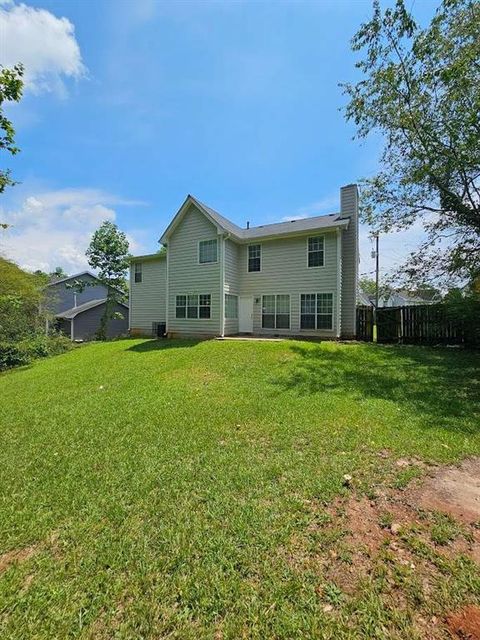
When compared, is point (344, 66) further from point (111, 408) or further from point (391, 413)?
point (111, 408)

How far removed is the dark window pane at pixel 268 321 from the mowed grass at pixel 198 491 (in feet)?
25.5

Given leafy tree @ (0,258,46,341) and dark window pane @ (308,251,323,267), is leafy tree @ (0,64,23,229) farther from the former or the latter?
dark window pane @ (308,251,323,267)

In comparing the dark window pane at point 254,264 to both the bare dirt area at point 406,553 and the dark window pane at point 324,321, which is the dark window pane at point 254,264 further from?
the bare dirt area at point 406,553

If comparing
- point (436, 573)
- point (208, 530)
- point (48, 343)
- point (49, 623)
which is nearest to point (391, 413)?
point (436, 573)

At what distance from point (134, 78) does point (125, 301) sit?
2052 centimetres

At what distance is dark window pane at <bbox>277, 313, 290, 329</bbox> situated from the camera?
51.3 ft

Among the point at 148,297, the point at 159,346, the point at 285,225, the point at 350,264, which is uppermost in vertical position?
the point at 285,225

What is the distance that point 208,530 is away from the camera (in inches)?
109

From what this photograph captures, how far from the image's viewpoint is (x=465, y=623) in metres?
1.87

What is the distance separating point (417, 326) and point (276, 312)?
21.1 feet

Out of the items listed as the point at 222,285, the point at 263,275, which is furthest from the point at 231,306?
the point at 263,275

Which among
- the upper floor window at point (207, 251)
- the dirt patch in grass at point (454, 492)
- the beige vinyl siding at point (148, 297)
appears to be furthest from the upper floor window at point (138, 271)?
the dirt patch in grass at point (454, 492)

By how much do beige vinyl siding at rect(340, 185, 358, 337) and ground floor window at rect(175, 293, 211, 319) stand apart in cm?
679

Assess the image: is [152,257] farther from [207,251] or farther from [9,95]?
[9,95]
